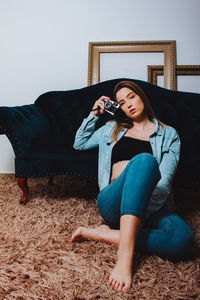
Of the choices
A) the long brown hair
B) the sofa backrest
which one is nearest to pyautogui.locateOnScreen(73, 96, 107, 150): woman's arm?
the long brown hair

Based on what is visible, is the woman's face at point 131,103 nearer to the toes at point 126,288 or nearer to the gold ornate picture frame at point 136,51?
the toes at point 126,288

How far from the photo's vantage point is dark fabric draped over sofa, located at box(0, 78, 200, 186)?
4.50 ft

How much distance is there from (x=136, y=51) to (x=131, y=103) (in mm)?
1217

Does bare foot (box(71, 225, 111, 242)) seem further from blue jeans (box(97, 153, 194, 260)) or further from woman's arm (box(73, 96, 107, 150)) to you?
woman's arm (box(73, 96, 107, 150))

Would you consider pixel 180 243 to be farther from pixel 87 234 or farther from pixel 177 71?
pixel 177 71

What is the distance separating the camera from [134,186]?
0.77 metres

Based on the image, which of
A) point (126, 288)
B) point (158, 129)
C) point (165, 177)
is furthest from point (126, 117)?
point (126, 288)

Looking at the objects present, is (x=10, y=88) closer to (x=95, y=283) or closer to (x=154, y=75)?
(x=154, y=75)

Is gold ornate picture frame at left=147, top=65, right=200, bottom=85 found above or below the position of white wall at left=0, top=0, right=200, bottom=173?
below

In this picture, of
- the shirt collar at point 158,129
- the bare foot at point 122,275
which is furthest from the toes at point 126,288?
the shirt collar at point 158,129

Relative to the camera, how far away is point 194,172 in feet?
4.49

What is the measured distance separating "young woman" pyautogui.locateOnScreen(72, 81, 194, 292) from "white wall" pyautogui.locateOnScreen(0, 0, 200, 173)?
3.91 ft

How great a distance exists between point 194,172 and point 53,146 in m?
0.88

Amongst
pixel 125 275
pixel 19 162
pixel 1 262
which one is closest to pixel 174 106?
pixel 19 162
